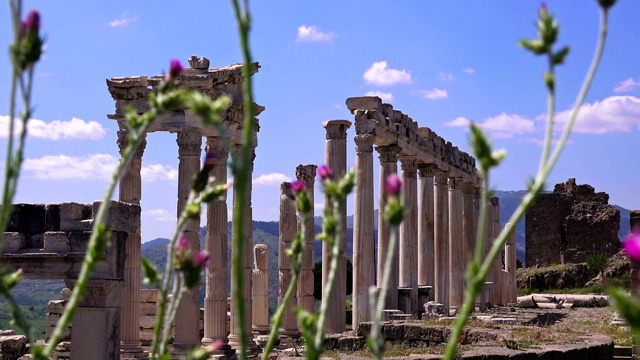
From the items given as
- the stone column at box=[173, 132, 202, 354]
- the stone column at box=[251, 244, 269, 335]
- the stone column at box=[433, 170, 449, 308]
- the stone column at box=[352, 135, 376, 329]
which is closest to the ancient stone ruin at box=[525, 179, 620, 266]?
the stone column at box=[433, 170, 449, 308]

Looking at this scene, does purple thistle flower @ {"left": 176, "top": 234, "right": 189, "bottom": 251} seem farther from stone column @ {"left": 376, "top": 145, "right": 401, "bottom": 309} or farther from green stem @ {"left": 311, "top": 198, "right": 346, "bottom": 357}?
stone column @ {"left": 376, "top": 145, "right": 401, "bottom": 309}

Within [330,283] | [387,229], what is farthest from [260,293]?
[330,283]

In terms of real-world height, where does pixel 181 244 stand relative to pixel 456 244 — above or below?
below

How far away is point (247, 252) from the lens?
2895 centimetres

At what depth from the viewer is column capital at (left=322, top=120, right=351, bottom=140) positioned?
1069 inches

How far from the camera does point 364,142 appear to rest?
2761cm

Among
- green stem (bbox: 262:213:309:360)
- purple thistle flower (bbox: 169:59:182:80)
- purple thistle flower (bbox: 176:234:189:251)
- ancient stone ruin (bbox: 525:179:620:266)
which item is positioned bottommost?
green stem (bbox: 262:213:309:360)

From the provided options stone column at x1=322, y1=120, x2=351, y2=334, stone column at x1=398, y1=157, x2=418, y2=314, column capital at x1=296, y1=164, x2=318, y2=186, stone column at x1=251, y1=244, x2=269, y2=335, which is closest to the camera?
stone column at x1=322, y1=120, x2=351, y2=334

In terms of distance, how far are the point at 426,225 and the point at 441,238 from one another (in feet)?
5.17

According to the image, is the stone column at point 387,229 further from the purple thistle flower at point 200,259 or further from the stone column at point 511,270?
the purple thistle flower at point 200,259

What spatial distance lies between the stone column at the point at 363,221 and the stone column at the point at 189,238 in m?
4.90

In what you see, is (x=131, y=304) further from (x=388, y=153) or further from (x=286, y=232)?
(x=388, y=153)

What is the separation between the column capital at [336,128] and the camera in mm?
27156

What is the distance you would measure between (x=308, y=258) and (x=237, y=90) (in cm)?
653
